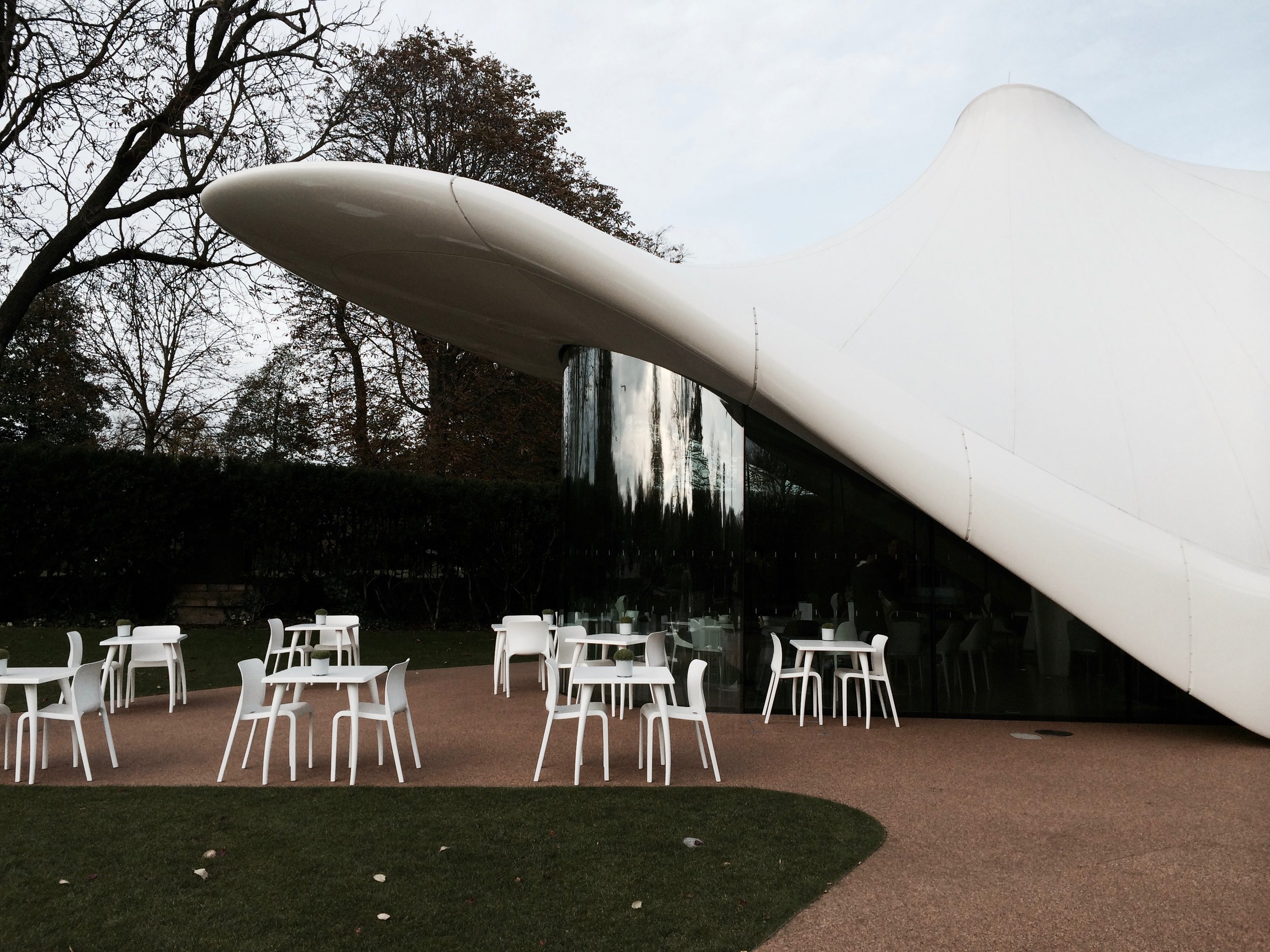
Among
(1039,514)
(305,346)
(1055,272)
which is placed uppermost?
(305,346)

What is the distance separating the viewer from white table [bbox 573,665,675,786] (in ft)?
19.1

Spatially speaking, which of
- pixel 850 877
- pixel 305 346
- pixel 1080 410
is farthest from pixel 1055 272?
pixel 305 346

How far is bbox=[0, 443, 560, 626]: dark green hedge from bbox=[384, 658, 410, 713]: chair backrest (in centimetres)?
982

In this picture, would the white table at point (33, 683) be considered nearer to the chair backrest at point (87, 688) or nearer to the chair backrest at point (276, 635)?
the chair backrest at point (87, 688)

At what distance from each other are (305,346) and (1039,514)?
15593 mm

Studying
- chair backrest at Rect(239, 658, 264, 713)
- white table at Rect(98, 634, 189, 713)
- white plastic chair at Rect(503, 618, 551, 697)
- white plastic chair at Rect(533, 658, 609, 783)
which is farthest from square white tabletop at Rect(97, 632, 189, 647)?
white plastic chair at Rect(533, 658, 609, 783)

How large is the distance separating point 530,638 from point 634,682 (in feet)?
11.1

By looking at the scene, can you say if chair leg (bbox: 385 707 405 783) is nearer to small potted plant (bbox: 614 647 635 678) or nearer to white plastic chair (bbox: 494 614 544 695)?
small potted plant (bbox: 614 647 635 678)

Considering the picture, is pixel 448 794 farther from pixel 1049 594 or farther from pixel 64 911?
pixel 1049 594

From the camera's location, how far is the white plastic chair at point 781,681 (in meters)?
7.95

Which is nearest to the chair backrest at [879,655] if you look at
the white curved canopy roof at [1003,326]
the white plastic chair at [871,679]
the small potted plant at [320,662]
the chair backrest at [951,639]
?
the white plastic chair at [871,679]

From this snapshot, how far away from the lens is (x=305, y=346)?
18734 millimetres

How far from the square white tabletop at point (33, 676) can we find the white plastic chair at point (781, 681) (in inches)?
211

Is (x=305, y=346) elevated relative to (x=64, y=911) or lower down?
elevated
